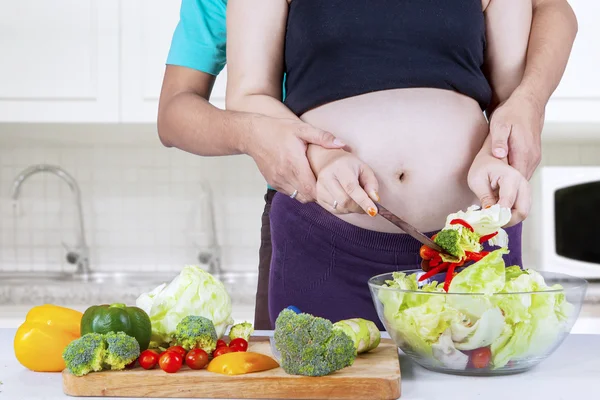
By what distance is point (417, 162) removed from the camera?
1204mm

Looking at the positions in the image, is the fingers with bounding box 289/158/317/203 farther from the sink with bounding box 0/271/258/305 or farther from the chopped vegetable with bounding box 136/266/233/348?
the sink with bounding box 0/271/258/305

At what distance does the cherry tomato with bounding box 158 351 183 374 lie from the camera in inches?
32.8

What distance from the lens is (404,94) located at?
4.05 ft

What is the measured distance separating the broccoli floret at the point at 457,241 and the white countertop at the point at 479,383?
Result: 0.15 metres

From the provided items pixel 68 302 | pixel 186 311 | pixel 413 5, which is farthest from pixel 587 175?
pixel 186 311

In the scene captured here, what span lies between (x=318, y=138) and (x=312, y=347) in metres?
0.37

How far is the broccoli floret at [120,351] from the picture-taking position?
83 cm

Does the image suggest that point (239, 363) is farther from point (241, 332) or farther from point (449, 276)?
point (449, 276)

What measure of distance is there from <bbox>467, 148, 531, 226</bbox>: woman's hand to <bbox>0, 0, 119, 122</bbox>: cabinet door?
191cm

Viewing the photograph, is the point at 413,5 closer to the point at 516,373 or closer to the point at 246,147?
the point at 246,147

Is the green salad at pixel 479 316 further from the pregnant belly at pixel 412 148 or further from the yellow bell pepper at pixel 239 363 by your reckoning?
the pregnant belly at pixel 412 148

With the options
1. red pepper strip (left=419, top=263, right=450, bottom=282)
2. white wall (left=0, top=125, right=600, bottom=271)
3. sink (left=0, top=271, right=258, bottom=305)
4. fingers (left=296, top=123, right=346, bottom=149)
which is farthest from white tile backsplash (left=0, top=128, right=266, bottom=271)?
red pepper strip (left=419, top=263, right=450, bottom=282)

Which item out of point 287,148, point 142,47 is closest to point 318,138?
point 287,148

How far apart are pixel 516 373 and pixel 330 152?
1.25 ft
